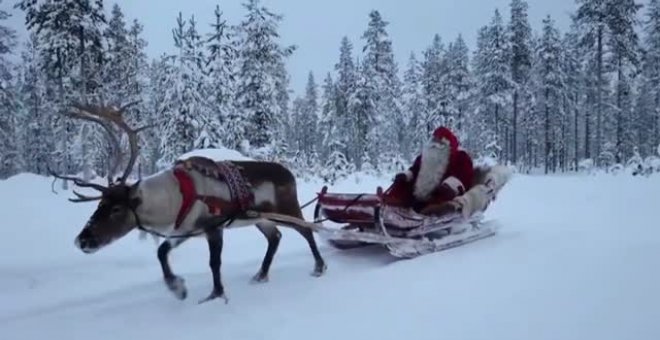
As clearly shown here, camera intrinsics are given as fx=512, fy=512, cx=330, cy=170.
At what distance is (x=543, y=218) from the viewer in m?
9.11

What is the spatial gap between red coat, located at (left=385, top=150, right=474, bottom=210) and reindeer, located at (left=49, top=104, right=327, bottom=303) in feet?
8.12

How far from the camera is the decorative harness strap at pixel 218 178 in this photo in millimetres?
4992

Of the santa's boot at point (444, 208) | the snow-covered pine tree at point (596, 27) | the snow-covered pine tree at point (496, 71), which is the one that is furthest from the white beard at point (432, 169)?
the snow-covered pine tree at point (496, 71)

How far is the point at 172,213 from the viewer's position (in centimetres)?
495

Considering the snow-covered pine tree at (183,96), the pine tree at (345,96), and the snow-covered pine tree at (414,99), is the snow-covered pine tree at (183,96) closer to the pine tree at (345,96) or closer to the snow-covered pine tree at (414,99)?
the pine tree at (345,96)

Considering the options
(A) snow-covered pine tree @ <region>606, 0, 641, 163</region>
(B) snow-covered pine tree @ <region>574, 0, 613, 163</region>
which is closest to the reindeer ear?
(A) snow-covered pine tree @ <region>606, 0, 641, 163</region>

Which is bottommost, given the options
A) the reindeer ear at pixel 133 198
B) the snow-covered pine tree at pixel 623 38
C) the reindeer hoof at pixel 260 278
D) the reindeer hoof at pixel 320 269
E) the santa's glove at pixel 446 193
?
the reindeer hoof at pixel 260 278

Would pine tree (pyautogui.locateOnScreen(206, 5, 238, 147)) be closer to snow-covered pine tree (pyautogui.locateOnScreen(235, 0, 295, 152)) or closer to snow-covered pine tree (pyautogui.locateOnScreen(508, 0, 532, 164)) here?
snow-covered pine tree (pyautogui.locateOnScreen(235, 0, 295, 152))

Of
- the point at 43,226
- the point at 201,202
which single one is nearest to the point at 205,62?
the point at 43,226

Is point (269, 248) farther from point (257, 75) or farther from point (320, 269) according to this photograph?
point (257, 75)

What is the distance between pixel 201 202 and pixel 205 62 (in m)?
25.1

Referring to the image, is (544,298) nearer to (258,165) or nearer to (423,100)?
(258,165)

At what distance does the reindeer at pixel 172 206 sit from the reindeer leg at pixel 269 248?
9.0 inches

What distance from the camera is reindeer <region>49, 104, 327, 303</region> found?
4.71m
